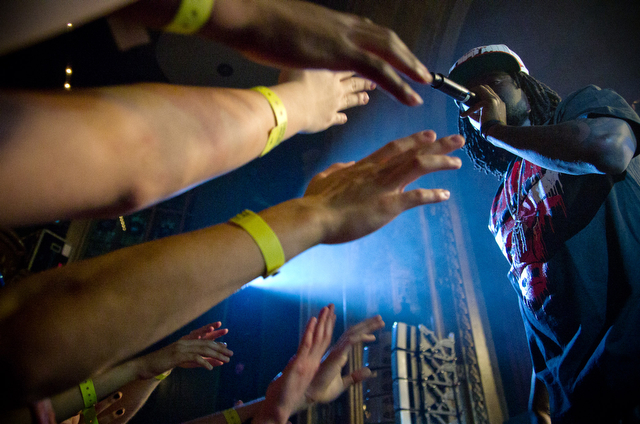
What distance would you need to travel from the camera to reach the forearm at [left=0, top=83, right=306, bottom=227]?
43cm

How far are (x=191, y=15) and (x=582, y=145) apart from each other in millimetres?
1318

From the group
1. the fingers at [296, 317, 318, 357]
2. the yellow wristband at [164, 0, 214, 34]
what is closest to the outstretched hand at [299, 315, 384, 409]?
the fingers at [296, 317, 318, 357]

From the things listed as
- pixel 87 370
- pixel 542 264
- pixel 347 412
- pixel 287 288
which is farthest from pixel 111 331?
pixel 287 288

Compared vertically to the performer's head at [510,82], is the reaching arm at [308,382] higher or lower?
lower

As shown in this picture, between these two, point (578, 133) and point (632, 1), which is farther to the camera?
point (632, 1)

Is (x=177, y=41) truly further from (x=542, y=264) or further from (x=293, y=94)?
(x=542, y=264)

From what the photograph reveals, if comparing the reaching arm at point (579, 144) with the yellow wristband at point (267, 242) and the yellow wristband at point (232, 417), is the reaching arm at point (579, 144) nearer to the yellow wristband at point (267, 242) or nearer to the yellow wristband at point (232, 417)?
the yellow wristband at point (267, 242)

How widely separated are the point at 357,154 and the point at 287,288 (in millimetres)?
2078

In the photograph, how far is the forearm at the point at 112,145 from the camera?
433mm

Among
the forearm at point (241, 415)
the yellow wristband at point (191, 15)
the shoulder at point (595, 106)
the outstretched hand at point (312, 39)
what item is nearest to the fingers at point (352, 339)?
the forearm at point (241, 415)

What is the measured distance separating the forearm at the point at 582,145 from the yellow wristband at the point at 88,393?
7.06ft

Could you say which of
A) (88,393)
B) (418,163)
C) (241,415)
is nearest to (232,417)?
(241,415)

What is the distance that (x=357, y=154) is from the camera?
12.9ft

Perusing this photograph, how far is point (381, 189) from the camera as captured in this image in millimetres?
730
